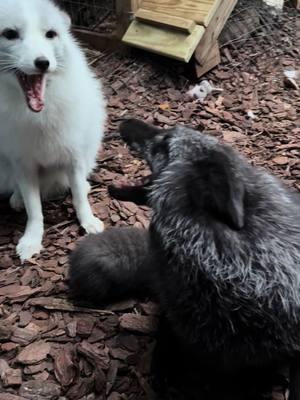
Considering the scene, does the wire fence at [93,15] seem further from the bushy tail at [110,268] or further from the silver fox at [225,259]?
the silver fox at [225,259]

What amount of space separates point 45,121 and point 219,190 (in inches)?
56.0

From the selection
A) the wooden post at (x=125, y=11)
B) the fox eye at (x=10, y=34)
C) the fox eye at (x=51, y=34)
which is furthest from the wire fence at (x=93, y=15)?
the fox eye at (x=10, y=34)

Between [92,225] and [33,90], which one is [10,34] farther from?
[92,225]

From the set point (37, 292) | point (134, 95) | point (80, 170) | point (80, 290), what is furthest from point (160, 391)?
point (134, 95)

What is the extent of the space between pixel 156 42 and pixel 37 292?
93.1 inches

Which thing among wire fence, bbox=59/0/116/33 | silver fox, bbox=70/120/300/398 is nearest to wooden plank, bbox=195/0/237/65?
wire fence, bbox=59/0/116/33

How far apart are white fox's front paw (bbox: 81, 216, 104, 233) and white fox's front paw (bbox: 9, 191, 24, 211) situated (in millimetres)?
451

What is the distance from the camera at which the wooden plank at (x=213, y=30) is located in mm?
4641

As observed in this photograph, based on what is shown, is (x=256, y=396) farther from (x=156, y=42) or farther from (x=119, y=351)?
(x=156, y=42)

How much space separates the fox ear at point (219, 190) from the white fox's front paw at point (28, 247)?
1.43m

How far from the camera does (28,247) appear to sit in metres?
3.32

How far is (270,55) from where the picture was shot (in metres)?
5.02

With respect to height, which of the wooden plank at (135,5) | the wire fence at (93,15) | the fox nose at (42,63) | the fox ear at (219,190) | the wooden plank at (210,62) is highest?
the fox ear at (219,190)

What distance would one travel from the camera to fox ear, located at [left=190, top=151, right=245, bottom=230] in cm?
201
